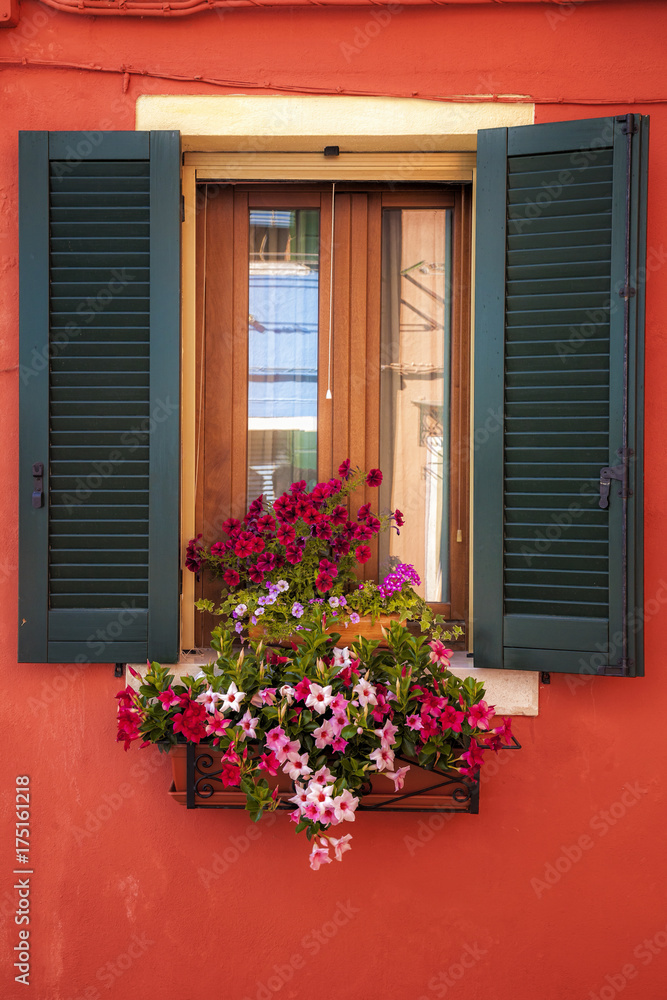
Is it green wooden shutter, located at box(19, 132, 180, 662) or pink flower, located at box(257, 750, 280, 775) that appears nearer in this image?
pink flower, located at box(257, 750, 280, 775)

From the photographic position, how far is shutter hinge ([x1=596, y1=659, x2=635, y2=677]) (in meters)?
2.39

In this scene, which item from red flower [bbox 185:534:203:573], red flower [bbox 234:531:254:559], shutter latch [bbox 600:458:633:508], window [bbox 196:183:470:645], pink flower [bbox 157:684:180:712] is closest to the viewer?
pink flower [bbox 157:684:180:712]

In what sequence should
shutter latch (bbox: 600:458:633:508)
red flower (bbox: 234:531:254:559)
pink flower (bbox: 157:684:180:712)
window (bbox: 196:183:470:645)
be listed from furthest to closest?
1. window (bbox: 196:183:470:645)
2. red flower (bbox: 234:531:254:559)
3. shutter latch (bbox: 600:458:633:508)
4. pink flower (bbox: 157:684:180:712)

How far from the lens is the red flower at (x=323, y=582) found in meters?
2.46

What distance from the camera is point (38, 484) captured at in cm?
250

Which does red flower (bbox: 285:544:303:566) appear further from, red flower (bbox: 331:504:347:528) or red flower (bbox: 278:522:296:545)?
red flower (bbox: 331:504:347:528)

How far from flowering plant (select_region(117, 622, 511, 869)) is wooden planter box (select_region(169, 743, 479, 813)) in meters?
0.05

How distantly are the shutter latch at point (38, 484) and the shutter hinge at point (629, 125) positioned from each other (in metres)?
2.24

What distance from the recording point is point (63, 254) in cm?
252

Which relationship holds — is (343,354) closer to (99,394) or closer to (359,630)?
(99,394)

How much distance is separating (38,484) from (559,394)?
1.80 metres

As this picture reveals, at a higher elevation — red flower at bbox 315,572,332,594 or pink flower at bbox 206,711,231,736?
red flower at bbox 315,572,332,594

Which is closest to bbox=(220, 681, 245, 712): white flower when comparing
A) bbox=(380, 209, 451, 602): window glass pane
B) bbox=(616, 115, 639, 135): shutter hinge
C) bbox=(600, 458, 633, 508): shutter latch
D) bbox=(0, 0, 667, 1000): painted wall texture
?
bbox=(0, 0, 667, 1000): painted wall texture

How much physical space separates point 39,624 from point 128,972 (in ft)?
4.17
